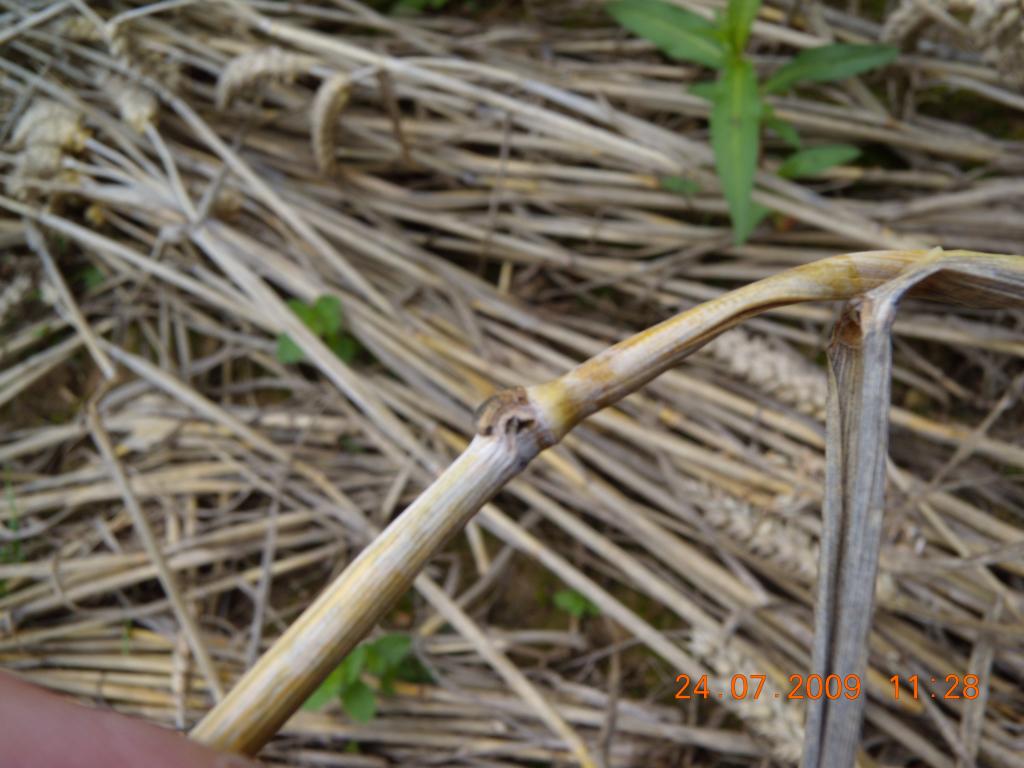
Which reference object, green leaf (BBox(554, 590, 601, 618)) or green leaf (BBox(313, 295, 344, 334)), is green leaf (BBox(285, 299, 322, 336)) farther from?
green leaf (BBox(554, 590, 601, 618))

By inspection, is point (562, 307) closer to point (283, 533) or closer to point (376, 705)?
point (283, 533)

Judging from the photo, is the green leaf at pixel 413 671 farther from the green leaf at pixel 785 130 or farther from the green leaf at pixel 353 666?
the green leaf at pixel 785 130

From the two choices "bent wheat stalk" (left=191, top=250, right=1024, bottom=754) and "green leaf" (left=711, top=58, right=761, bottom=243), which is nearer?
"bent wheat stalk" (left=191, top=250, right=1024, bottom=754)

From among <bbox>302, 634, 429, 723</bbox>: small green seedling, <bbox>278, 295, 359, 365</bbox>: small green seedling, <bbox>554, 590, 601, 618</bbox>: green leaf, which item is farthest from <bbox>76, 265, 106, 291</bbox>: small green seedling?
<bbox>554, 590, 601, 618</bbox>: green leaf

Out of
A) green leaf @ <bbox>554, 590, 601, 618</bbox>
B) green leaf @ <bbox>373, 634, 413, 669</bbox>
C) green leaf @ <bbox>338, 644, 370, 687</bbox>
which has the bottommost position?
green leaf @ <bbox>338, 644, 370, 687</bbox>

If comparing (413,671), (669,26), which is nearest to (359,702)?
(413,671)
